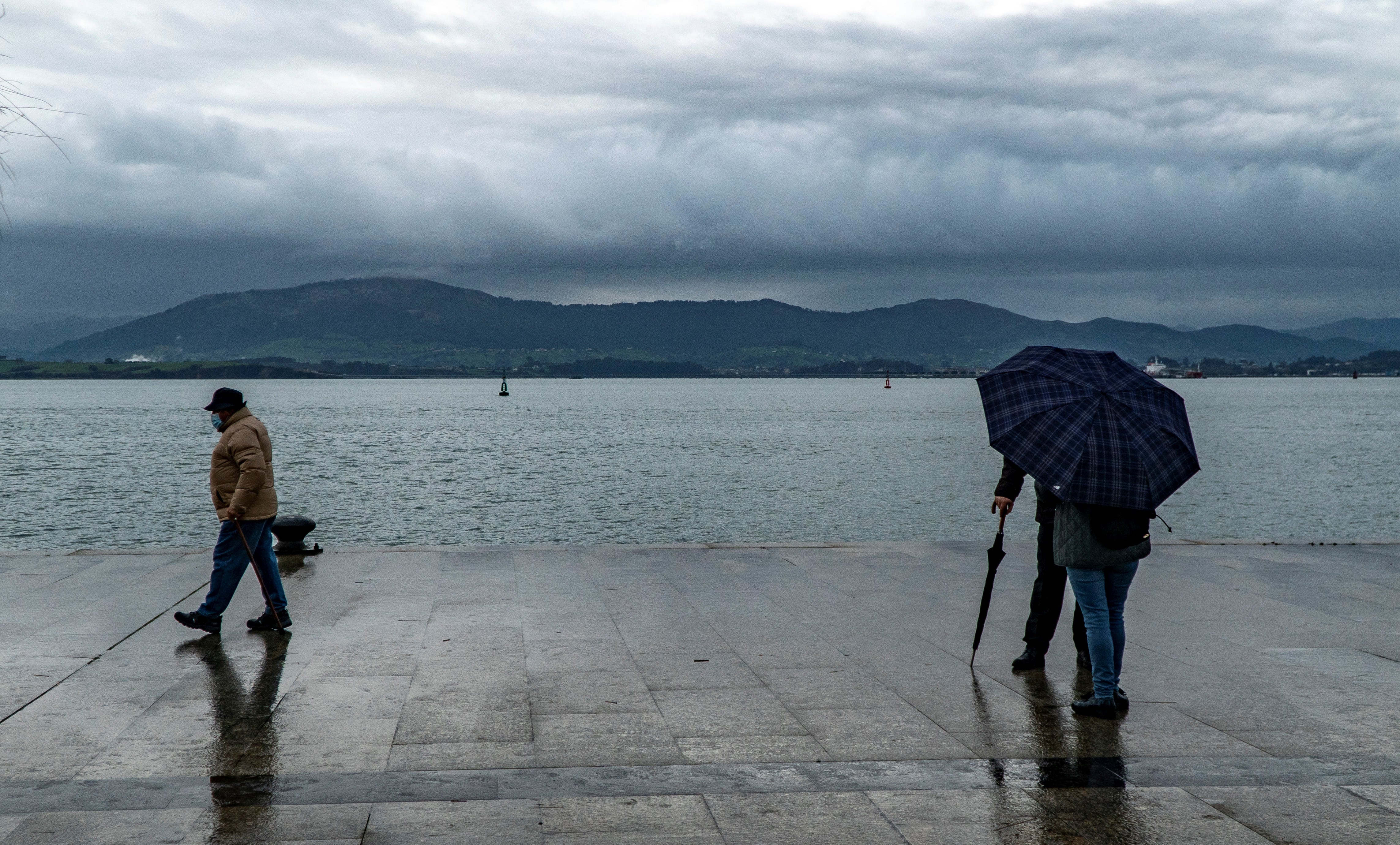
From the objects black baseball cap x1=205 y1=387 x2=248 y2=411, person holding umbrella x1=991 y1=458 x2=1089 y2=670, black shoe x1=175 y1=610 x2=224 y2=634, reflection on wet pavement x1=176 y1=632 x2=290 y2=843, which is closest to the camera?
reflection on wet pavement x1=176 y1=632 x2=290 y2=843

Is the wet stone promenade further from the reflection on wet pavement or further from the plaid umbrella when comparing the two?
the plaid umbrella

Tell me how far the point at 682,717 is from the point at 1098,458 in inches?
111

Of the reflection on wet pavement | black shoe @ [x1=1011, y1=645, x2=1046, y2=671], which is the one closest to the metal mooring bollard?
the reflection on wet pavement

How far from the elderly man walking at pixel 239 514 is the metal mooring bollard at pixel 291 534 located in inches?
146

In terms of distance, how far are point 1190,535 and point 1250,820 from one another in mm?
26294

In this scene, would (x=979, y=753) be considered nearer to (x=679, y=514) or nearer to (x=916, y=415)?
(x=679, y=514)

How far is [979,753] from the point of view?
588 centimetres

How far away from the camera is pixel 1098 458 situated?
6.16 meters

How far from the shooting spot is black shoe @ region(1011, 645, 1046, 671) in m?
7.65

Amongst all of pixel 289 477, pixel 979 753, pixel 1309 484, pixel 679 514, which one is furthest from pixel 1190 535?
pixel 289 477

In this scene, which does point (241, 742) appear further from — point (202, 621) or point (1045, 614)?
point (1045, 614)

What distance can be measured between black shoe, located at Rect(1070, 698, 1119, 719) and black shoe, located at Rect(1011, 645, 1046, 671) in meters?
1.05

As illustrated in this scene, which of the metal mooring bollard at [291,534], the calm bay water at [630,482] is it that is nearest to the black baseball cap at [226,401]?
the metal mooring bollard at [291,534]

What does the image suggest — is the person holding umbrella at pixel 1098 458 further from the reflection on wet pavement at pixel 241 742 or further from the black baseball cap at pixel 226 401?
the black baseball cap at pixel 226 401
